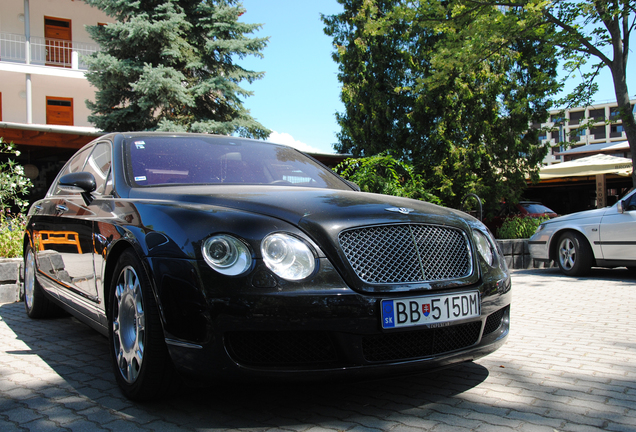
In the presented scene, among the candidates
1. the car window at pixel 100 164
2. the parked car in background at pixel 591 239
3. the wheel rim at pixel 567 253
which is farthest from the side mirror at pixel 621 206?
the car window at pixel 100 164

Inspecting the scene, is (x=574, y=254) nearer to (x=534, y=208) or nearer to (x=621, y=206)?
(x=621, y=206)

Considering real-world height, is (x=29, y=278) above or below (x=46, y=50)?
below

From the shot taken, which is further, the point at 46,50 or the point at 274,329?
the point at 46,50

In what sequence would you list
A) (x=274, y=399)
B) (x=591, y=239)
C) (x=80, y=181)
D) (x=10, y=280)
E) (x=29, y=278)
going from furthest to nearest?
1. (x=591, y=239)
2. (x=10, y=280)
3. (x=29, y=278)
4. (x=80, y=181)
5. (x=274, y=399)

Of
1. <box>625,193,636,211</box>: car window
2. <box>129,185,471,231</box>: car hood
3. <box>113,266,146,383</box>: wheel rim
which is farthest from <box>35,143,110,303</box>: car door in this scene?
<box>625,193,636,211</box>: car window

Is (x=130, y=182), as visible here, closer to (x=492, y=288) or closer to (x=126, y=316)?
(x=126, y=316)

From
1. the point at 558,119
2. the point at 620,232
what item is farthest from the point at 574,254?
the point at 558,119

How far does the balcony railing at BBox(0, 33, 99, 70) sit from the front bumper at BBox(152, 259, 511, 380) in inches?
796

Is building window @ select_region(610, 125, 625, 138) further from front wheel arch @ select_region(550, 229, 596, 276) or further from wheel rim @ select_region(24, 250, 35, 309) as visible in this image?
wheel rim @ select_region(24, 250, 35, 309)

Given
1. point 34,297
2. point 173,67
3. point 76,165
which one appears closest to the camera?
point 76,165

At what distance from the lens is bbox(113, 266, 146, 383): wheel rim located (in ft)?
8.72

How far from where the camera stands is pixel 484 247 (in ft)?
9.97

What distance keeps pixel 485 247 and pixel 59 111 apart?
22.6m

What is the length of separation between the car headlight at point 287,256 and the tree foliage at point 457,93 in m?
10.7
